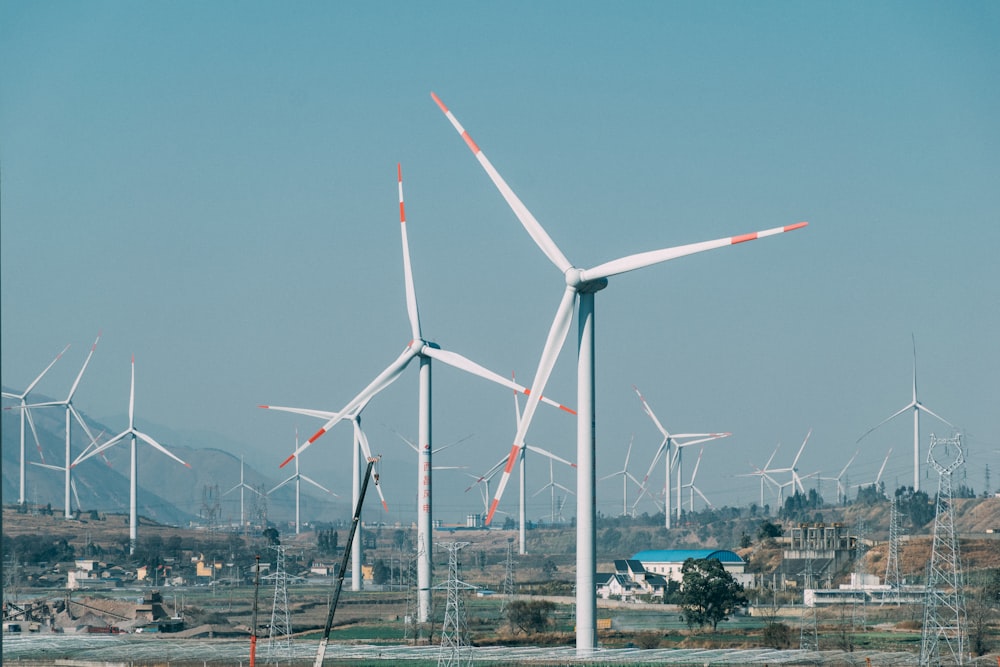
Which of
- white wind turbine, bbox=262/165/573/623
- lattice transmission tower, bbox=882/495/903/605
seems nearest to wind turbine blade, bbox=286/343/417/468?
white wind turbine, bbox=262/165/573/623

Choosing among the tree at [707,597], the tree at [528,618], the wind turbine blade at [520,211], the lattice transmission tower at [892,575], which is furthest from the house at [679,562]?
the wind turbine blade at [520,211]

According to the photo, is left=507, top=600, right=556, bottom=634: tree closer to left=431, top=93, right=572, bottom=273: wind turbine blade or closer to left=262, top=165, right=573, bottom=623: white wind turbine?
left=262, top=165, right=573, bottom=623: white wind turbine

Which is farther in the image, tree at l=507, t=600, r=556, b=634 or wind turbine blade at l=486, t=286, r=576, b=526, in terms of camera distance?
tree at l=507, t=600, r=556, b=634

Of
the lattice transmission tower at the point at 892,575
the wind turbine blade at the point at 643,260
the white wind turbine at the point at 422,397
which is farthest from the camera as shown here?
the lattice transmission tower at the point at 892,575

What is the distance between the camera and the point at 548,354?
69188 mm

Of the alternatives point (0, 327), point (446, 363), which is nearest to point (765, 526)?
point (446, 363)

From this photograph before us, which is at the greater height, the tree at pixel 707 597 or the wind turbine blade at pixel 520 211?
the wind turbine blade at pixel 520 211

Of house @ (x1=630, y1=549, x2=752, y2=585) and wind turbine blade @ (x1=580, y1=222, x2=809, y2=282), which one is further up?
wind turbine blade @ (x1=580, y1=222, x2=809, y2=282)

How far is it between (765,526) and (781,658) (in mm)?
118840

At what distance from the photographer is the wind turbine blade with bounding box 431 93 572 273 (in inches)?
2808

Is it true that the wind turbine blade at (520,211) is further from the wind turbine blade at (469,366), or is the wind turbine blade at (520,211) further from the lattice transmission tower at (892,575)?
the lattice transmission tower at (892,575)

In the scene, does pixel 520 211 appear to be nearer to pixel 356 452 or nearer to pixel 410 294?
pixel 410 294

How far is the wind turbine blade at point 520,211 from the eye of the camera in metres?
71.3

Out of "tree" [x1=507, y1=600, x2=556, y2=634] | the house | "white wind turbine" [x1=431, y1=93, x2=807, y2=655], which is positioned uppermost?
"white wind turbine" [x1=431, y1=93, x2=807, y2=655]
